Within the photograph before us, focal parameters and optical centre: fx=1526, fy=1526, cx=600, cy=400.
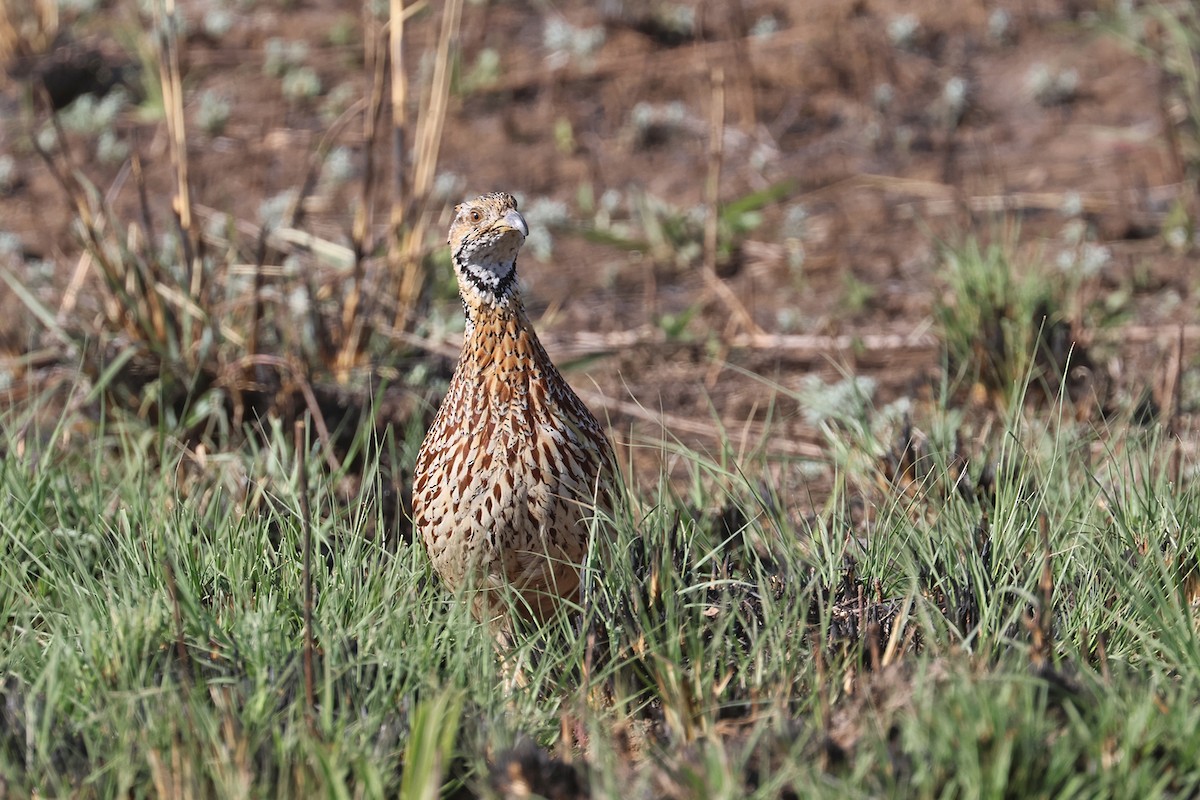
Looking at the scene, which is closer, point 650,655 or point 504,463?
point 650,655

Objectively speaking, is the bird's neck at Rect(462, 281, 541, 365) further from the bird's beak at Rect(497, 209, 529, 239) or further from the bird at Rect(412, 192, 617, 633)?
the bird's beak at Rect(497, 209, 529, 239)

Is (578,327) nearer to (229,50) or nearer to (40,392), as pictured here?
(40,392)

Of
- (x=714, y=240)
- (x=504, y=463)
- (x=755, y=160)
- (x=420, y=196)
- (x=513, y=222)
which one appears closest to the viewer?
(x=504, y=463)

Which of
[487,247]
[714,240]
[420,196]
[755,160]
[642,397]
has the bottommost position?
[642,397]

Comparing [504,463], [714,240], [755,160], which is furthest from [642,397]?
[755,160]

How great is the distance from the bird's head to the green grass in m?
0.62

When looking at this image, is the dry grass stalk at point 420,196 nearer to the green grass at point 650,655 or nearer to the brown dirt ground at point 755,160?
the brown dirt ground at point 755,160

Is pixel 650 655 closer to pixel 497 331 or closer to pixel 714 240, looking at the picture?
pixel 497 331

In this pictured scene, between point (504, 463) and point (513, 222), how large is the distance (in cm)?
58

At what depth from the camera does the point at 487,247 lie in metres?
3.72

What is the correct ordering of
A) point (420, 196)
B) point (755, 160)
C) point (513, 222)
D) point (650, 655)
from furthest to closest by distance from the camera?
point (755, 160), point (420, 196), point (513, 222), point (650, 655)

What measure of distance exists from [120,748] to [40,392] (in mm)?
2897

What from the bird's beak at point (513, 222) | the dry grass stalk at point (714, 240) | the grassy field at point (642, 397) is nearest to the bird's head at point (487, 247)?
the bird's beak at point (513, 222)

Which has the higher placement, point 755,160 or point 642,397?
point 755,160
